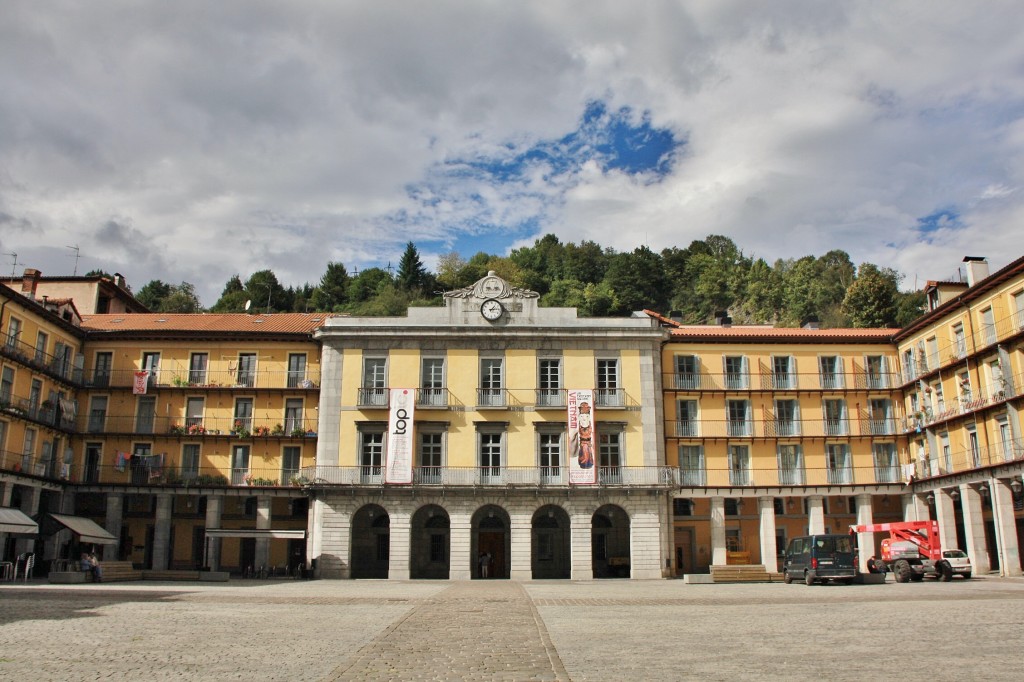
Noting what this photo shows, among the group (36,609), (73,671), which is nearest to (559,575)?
(36,609)

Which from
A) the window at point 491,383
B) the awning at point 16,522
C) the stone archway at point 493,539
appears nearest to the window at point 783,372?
the window at point 491,383

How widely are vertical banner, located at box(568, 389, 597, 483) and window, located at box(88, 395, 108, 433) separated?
25470mm

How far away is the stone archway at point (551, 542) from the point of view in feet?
156

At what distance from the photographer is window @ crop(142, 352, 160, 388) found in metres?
47.2

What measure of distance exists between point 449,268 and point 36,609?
100767 millimetres

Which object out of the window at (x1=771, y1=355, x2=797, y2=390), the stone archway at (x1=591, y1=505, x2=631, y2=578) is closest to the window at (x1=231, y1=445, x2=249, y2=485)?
the stone archway at (x1=591, y1=505, x2=631, y2=578)

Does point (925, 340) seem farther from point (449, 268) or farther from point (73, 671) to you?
point (449, 268)

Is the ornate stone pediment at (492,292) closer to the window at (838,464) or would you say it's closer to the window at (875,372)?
the window at (838,464)

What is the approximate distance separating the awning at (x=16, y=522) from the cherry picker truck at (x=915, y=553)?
122 feet

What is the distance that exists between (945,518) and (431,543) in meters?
26.8

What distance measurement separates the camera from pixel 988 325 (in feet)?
131

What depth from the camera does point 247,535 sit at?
42.8m

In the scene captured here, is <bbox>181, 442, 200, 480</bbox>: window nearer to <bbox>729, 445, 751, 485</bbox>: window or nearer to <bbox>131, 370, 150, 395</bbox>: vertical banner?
<bbox>131, 370, 150, 395</bbox>: vertical banner

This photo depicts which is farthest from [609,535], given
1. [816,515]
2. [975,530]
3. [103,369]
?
[103,369]
